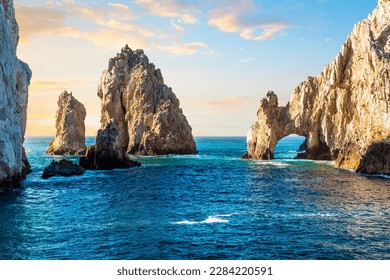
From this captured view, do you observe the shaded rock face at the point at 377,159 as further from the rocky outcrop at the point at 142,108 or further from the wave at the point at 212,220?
the rocky outcrop at the point at 142,108

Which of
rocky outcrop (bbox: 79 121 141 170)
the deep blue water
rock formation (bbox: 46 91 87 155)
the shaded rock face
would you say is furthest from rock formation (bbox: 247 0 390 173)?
rock formation (bbox: 46 91 87 155)

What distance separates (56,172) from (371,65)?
7866 cm

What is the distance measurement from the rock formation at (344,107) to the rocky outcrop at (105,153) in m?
50.0

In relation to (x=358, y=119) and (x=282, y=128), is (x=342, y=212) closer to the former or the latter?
(x=358, y=119)

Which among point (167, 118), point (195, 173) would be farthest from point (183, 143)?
point (195, 173)

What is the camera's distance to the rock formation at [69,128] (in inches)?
6304

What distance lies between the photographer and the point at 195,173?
313 ft

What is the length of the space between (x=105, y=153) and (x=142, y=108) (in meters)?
60.1

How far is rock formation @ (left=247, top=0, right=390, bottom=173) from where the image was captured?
94.8 meters

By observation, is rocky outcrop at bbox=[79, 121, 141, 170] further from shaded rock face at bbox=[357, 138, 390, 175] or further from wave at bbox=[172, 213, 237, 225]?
wave at bbox=[172, 213, 237, 225]

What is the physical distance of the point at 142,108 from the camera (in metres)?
164

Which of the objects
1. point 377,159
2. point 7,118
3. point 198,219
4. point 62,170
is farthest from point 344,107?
point 7,118

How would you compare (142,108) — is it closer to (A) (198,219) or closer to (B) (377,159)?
(B) (377,159)

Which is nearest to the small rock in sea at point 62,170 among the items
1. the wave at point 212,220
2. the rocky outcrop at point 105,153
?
the rocky outcrop at point 105,153
